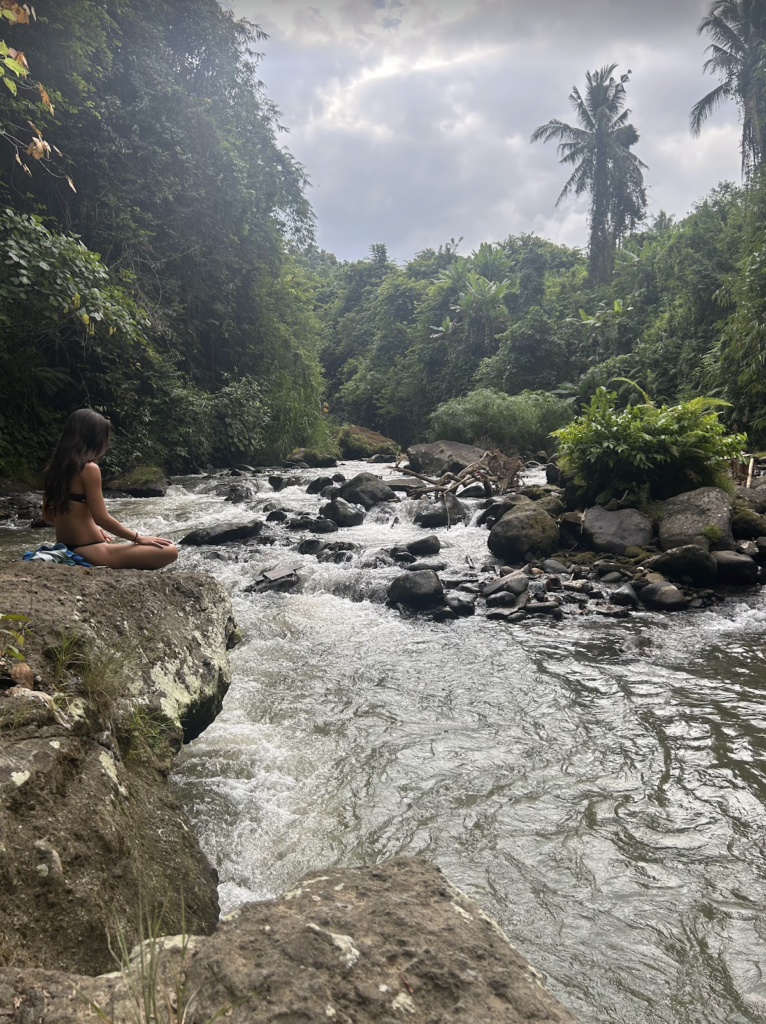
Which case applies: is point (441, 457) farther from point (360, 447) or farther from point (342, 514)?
point (360, 447)

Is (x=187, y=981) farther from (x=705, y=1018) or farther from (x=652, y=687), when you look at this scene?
(x=652, y=687)

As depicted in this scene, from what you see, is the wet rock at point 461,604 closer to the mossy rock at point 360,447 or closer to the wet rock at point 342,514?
the wet rock at point 342,514

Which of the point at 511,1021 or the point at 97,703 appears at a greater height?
the point at 97,703

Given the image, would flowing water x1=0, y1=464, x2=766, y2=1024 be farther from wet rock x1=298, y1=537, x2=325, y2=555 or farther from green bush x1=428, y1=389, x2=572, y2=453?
green bush x1=428, y1=389, x2=572, y2=453

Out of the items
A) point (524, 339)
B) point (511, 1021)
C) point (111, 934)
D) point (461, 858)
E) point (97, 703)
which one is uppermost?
point (524, 339)

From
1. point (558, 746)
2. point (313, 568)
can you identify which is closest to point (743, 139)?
point (313, 568)

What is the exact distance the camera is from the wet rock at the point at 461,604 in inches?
285

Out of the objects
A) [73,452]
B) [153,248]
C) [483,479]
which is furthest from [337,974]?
[153,248]

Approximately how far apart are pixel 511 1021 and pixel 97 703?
6.12 feet

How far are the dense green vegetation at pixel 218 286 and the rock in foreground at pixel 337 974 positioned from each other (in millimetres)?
4562

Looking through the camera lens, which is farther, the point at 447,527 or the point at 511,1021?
the point at 447,527

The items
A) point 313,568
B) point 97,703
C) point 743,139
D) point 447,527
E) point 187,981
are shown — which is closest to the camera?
point 187,981

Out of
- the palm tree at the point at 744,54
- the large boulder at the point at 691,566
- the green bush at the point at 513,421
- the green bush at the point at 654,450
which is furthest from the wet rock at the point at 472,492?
the palm tree at the point at 744,54

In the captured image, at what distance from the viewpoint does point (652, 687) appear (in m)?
5.10
